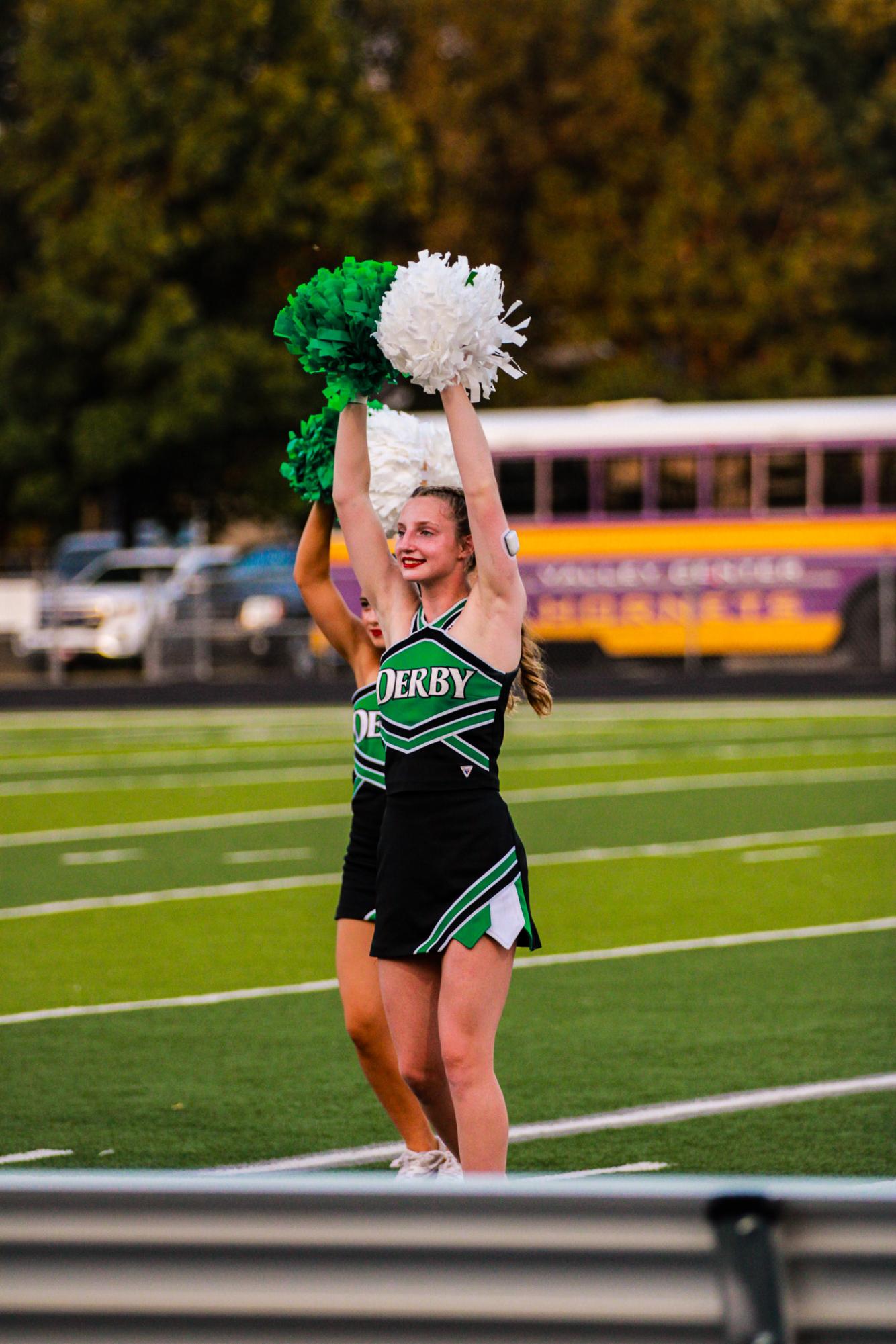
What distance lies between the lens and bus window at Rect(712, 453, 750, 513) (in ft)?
91.4

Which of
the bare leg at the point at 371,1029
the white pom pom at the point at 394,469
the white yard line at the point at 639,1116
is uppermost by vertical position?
the white pom pom at the point at 394,469

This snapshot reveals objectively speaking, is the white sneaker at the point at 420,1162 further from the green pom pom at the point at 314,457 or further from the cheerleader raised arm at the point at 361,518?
the green pom pom at the point at 314,457

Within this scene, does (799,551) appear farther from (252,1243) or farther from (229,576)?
(252,1243)

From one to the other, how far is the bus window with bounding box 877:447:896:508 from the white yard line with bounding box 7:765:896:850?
10781mm

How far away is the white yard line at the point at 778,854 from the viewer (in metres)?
12.1

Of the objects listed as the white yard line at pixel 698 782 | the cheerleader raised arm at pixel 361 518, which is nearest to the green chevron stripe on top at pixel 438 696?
the cheerleader raised arm at pixel 361 518

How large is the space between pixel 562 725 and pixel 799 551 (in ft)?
22.1

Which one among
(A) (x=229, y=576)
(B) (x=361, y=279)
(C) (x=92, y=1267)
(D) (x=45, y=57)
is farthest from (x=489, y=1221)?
(D) (x=45, y=57)

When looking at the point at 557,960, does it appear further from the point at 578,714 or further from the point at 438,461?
the point at 578,714

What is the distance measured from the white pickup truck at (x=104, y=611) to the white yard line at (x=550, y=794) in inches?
548

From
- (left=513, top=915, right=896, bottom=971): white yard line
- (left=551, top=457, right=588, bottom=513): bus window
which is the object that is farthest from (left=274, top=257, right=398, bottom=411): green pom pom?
(left=551, top=457, right=588, bottom=513): bus window

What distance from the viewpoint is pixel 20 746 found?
2080 centimetres

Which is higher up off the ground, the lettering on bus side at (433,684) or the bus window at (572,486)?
the bus window at (572,486)

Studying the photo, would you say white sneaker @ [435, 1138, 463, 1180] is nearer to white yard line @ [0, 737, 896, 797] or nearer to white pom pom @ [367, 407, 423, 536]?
white pom pom @ [367, 407, 423, 536]
